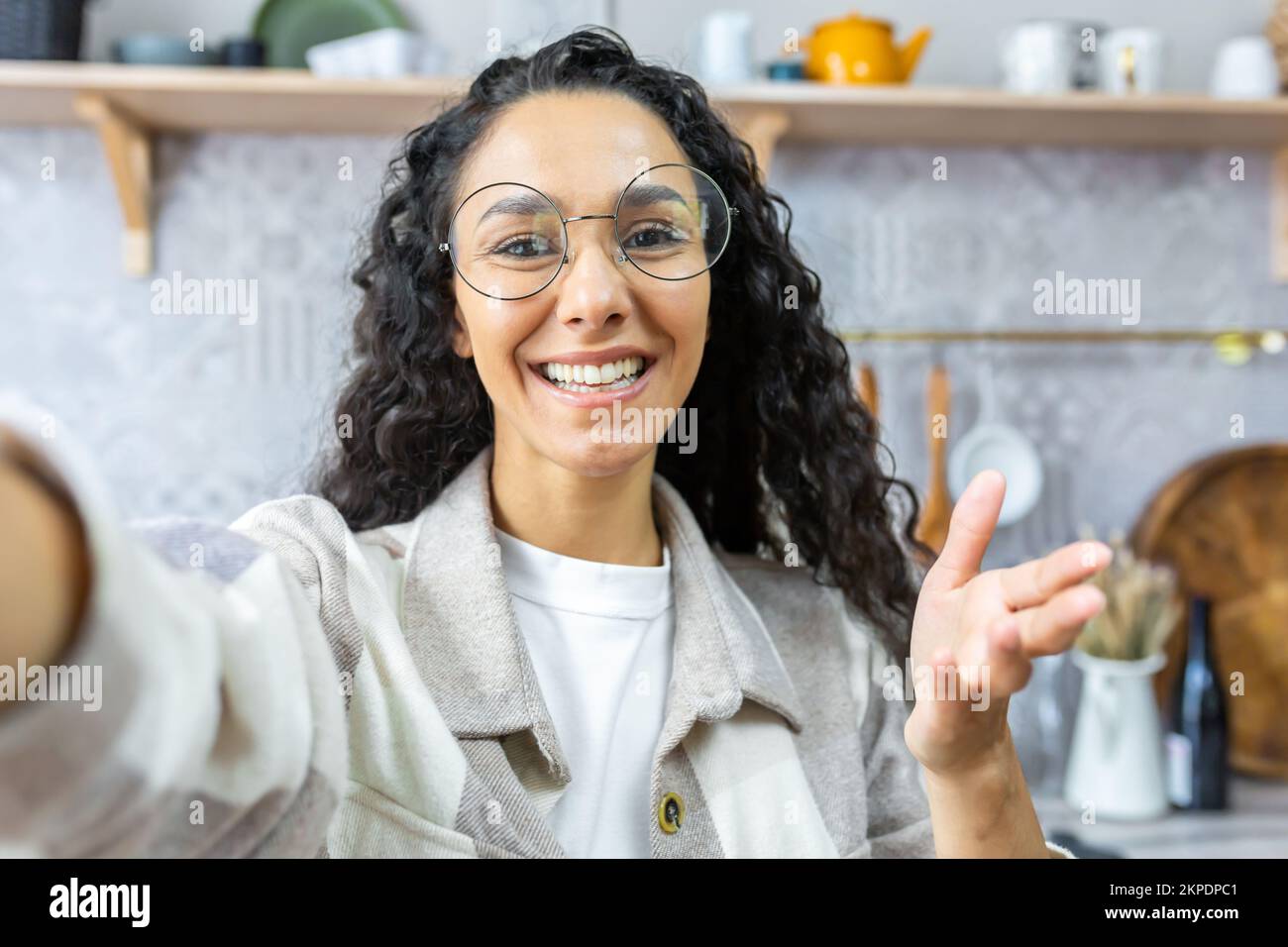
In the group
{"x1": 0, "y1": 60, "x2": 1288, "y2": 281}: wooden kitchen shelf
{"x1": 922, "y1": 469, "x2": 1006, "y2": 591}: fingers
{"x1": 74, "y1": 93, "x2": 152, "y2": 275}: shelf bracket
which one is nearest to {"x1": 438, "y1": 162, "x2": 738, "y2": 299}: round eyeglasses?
{"x1": 922, "y1": 469, "x2": 1006, "y2": 591}: fingers

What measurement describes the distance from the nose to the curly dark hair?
129 mm

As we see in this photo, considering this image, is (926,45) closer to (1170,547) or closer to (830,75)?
(830,75)

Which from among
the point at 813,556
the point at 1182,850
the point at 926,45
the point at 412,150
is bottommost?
the point at 1182,850

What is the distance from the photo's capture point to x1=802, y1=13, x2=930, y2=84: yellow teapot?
1354 millimetres

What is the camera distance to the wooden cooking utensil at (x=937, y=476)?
4.87 feet

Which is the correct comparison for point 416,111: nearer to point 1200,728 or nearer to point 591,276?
point 591,276

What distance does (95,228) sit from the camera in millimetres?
1457

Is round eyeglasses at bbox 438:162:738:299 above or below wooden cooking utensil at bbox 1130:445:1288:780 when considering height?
above

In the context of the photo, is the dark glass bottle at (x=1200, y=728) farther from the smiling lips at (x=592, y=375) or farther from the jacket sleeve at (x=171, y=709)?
the jacket sleeve at (x=171, y=709)

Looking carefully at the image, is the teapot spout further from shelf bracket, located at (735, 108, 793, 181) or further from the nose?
the nose

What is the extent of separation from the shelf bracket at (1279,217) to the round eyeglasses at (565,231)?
120cm

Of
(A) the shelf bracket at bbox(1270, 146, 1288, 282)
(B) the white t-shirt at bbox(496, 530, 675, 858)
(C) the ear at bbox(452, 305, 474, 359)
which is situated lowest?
(B) the white t-shirt at bbox(496, 530, 675, 858)
